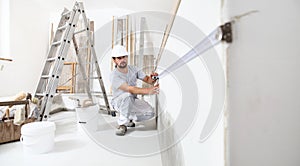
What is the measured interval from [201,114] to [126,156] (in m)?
1.13

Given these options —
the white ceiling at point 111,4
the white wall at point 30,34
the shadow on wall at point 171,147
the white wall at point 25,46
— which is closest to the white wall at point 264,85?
the shadow on wall at point 171,147

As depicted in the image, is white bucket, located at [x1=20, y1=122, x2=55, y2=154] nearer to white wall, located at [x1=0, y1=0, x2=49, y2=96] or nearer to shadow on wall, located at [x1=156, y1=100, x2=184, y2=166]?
shadow on wall, located at [x1=156, y1=100, x2=184, y2=166]

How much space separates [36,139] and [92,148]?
430 mm

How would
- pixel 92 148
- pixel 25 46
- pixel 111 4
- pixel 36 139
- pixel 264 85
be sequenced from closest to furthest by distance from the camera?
pixel 264 85 < pixel 36 139 < pixel 92 148 < pixel 25 46 < pixel 111 4

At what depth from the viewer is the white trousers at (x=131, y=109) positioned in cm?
218

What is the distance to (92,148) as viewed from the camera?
4.97 ft

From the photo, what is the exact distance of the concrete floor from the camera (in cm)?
126

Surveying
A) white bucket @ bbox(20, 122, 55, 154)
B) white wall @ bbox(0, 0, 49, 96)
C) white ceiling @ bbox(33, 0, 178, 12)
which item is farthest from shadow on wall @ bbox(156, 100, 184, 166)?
white wall @ bbox(0, 0, 49, 96)

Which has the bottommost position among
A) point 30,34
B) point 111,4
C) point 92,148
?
point 92,148

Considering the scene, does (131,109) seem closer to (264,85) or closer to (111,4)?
(264,85)

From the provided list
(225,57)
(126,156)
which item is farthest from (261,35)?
(126,156)

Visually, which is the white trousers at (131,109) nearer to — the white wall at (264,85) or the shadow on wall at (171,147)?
the shadow on wall at (171,147)

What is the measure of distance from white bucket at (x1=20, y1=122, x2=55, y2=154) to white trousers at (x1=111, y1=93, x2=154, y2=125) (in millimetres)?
817

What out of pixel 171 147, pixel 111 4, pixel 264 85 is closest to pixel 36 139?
pixel 171 147
